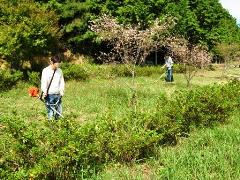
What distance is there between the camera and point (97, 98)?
62.3 ft

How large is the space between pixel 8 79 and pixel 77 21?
1698 cm

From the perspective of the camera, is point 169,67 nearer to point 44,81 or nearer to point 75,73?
point 75,73

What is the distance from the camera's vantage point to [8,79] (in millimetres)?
22812

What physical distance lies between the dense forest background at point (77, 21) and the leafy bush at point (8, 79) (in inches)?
69.5

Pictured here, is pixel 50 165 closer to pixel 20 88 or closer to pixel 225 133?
pixel 225 133

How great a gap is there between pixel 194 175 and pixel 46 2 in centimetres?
3449

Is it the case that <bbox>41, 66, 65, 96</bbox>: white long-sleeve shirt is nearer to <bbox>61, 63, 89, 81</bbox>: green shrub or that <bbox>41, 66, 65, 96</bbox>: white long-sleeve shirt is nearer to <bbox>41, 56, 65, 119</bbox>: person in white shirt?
<bbox>41, 56, 65, 119</bbox>: person in white shirt

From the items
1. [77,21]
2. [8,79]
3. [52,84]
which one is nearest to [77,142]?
[52,84]

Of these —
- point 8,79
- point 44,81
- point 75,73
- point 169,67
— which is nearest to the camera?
point 44,81

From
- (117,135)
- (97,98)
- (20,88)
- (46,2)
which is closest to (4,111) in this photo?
(97,98)

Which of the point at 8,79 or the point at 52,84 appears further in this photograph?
the point at 8,79


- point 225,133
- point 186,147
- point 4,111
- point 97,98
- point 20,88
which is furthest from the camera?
point 20,88

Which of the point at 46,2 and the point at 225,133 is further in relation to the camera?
the point at 46,2

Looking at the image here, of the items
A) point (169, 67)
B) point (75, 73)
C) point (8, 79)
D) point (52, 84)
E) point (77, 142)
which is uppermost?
point (52, 84)
